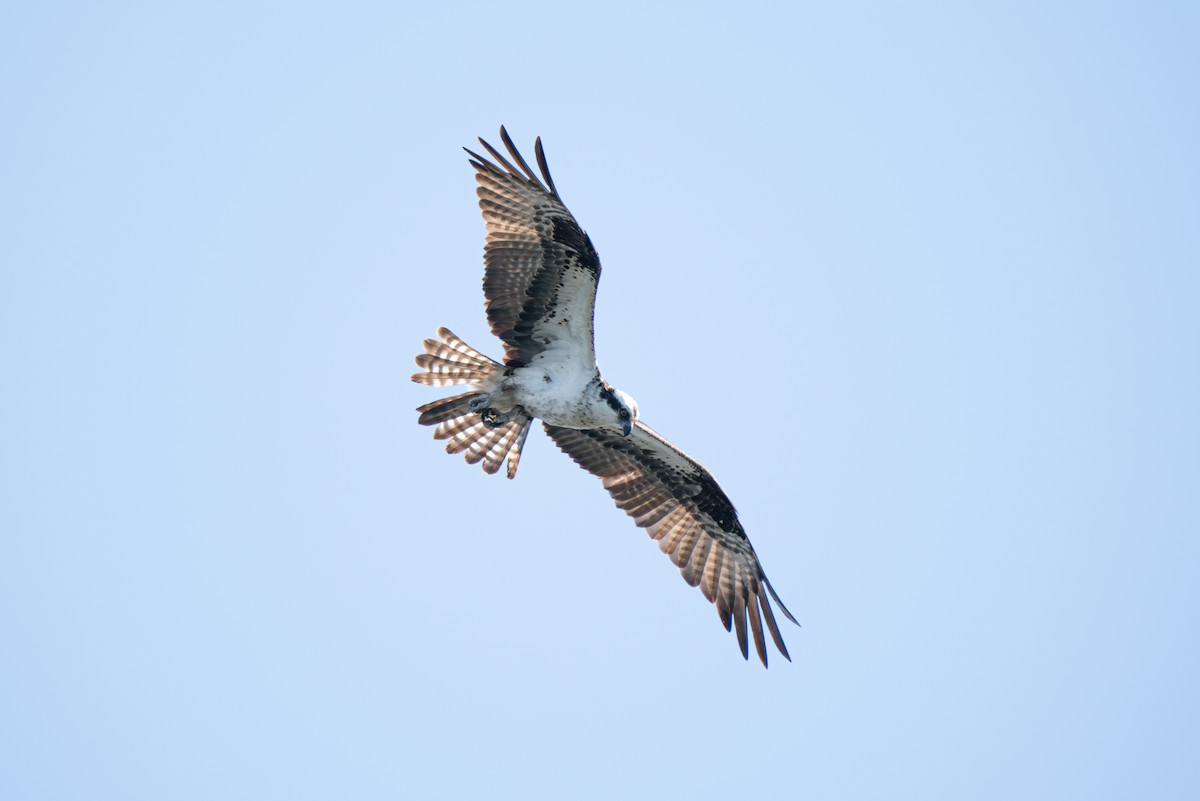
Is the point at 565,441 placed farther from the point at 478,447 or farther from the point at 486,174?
the point at 486,174

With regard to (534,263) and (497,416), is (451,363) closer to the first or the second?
(497,416)

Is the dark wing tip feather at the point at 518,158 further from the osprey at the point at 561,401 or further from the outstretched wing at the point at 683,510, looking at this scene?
the outstretched wing at the point at 683,510

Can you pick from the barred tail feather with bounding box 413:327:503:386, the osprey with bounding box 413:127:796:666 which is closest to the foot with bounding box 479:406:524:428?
the osprey with bounding box 413:127:796:666

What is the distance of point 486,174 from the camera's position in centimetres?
995

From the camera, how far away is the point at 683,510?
11.8 m

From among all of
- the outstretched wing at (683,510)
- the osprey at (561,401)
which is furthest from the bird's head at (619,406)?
the outstretched wing at (683,510)

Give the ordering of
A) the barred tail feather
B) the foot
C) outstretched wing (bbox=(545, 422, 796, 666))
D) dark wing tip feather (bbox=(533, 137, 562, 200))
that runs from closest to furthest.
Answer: dark wing tip feather (bbox=(533, 137, 562, 200)) → the barred tail feather → the foot → outstretched wing (bbox=(545, 422, 796, 666))

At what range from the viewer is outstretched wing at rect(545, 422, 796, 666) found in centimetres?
1133

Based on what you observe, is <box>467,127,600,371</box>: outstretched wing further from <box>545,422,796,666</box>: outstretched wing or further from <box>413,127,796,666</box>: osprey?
<box>545,422,796,666</box>: outstretched wing

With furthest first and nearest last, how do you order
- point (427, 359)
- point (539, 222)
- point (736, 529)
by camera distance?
point (736, 529) → point (427, 359) → point (539, 222)

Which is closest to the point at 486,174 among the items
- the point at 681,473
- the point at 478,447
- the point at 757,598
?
the point at 478,447

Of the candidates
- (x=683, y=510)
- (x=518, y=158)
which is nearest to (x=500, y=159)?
(x=518, y=158)

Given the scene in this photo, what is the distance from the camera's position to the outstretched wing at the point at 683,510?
1133 cm

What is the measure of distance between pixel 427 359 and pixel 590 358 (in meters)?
1.44
